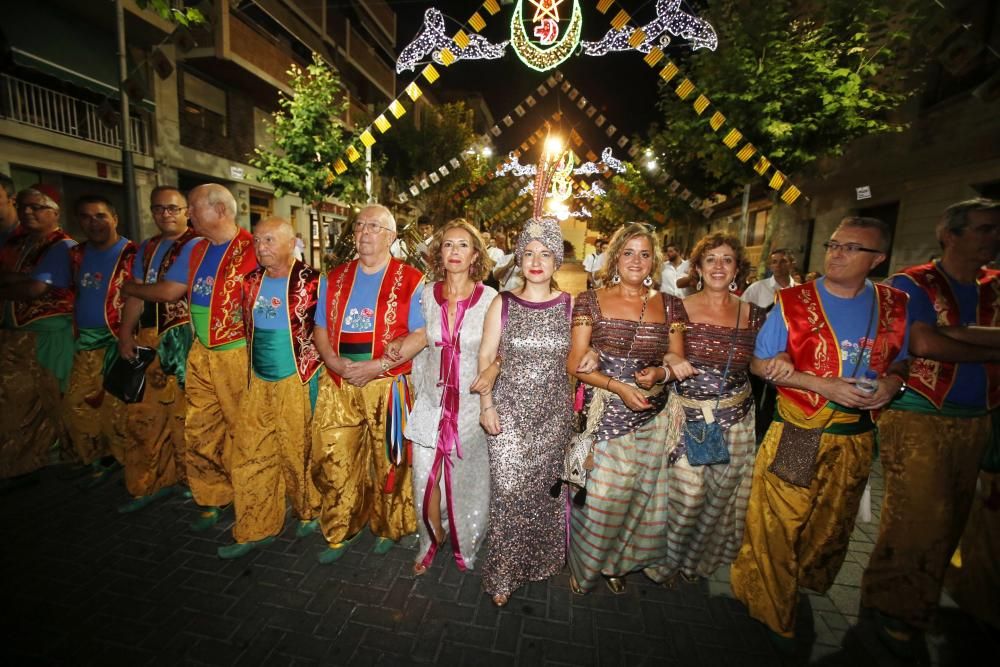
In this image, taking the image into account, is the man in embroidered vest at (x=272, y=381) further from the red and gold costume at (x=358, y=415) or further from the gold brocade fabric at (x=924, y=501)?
the gold brocade fabric at (x=924, y=501)

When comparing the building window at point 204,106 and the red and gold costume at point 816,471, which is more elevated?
the building window at point 204,106

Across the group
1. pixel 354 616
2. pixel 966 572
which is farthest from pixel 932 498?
pixel 354 616

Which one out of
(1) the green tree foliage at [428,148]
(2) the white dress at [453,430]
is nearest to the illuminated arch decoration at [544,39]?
(2) the white dress at [453,430]

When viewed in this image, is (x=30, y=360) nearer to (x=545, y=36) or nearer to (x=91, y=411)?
(x=91, y=411)

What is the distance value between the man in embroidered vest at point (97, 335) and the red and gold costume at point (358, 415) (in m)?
2.24

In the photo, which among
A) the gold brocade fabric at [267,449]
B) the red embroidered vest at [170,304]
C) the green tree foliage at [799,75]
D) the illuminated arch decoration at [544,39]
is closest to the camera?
the gold brocade fabric at [267,449]

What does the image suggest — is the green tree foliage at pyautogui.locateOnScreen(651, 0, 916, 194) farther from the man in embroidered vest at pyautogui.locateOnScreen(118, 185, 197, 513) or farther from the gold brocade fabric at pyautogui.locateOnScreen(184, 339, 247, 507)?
the gold brocade fabric at pyautogui.locateOnScreen(184, 339, 247, 507)

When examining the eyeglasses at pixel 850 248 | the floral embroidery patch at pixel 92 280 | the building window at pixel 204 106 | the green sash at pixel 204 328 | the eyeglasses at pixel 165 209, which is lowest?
the green sash at pixel 204 328

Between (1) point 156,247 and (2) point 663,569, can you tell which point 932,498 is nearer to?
(2) point 663,569

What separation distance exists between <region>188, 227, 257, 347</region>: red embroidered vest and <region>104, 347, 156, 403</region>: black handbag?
773 mm

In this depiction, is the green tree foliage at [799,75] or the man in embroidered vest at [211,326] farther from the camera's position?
the green tree foliage at [799,75]

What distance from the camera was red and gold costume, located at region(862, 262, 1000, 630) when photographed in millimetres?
2486

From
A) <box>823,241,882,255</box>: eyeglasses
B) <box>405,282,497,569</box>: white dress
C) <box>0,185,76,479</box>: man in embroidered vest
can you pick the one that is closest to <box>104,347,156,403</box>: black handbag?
<box>0,185,76,479</box>: man in embroidered vest

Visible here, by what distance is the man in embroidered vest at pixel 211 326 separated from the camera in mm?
3268
